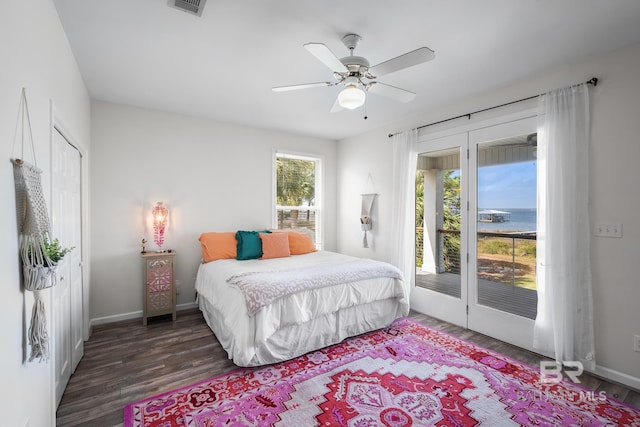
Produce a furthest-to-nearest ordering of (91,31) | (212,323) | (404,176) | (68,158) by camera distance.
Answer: (404,176), (212,323), (68,158), (91,31)

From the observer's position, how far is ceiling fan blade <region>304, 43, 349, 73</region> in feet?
6.07

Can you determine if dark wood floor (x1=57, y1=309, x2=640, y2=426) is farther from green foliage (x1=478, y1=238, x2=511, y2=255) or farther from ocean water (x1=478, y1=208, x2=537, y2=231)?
ocean water (x1=478, y1=208, x2=537, y2=231)

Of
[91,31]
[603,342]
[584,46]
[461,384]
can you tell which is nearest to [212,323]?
[461,384]

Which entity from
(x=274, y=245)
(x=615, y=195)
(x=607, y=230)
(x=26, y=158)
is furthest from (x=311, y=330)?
(x=615, y=195)

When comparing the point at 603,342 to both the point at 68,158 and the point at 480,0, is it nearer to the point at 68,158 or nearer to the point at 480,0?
the point at 480,0

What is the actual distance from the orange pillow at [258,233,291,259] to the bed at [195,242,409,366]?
0.87ft

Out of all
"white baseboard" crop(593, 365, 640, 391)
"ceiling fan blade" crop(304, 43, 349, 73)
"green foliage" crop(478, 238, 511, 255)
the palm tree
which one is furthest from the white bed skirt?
"ceiling fan blade" crop(304, 43, 349, 73)

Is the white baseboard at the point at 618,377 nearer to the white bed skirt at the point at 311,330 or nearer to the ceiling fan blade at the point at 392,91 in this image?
Answer: the white bed skirt at the point at 311,330

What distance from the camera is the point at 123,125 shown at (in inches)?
144

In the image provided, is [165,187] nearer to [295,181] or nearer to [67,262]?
[67,262]

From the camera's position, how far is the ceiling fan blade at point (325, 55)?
185 cm

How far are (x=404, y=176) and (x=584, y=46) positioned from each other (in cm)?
209

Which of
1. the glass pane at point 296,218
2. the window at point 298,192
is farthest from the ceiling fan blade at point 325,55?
the glass pane at point 296,218

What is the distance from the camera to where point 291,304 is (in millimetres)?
2629
